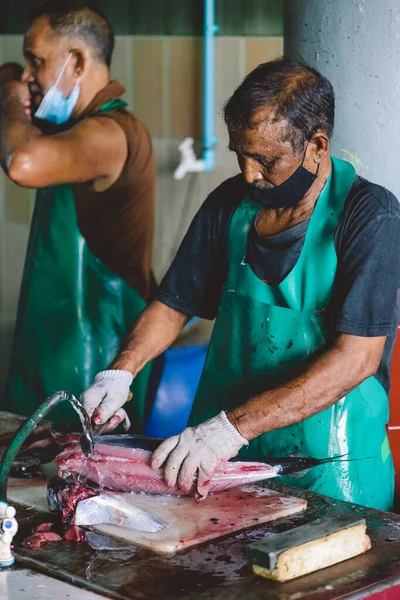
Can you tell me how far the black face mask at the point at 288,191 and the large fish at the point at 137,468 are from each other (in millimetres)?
853

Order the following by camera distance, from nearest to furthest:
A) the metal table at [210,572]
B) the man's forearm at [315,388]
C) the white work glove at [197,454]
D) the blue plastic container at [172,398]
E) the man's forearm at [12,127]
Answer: the metal table at [210,572], the white work glove at [197,454], the man's forearm at [315,388], the man's forearm at [12,127], the blue plastic container at [172,398]

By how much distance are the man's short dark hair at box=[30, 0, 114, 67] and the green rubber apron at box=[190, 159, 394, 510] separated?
5.77 feet

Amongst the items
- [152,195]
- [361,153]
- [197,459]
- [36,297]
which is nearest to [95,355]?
[36,297]

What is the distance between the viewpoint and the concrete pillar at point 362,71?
3.88m

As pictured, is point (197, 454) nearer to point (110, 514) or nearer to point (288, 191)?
point (110, 514)

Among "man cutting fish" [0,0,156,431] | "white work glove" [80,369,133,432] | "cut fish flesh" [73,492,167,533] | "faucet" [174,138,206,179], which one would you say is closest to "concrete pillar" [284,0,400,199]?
"man cutting fish" [0,0,156,431]

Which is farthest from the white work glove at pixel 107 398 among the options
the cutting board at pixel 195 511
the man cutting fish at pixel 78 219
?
the man cutting fish at pixel 78 219

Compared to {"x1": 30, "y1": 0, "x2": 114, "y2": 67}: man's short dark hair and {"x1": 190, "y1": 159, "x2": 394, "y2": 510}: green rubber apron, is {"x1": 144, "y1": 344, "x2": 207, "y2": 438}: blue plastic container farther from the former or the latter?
{"x1": 190, "y1": 159, "x2": 394, "y2": 510}: green rubber apron

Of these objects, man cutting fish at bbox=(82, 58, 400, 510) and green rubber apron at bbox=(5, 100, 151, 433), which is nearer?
man cutting fish at bbox=(82, 58, 400, 510)

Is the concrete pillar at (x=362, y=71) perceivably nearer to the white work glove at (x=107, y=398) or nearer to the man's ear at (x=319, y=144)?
the man's ear at (x=319, y=144)

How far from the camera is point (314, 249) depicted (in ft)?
11.0

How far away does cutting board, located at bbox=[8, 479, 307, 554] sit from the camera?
2732 millimetres

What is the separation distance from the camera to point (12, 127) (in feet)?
15.6

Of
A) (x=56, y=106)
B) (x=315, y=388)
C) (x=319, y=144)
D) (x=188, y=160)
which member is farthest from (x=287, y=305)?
(x=188, y=160)
